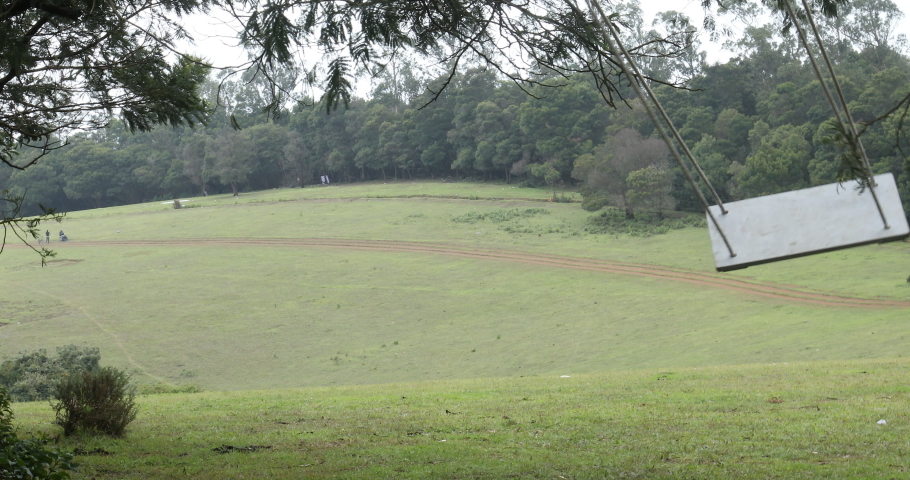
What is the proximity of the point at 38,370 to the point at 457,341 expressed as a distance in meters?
10.9

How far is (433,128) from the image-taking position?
56.9 m

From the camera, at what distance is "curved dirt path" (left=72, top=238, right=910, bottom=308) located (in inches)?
908

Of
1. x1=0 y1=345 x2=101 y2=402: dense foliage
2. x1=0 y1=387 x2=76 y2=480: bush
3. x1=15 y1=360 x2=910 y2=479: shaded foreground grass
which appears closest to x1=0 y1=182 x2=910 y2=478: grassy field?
x1=15 y1=360 x2=910 y2=479: shaded foreground grass

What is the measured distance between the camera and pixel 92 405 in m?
7.75

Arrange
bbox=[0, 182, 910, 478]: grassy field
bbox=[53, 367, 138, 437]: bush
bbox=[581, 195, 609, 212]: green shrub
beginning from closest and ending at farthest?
bbox=[0, 182, 910, 478]: grassy field, bbox=[53, 367, 138, 437]: bush, bbox=[581, 195, 609, 212]: green shrub

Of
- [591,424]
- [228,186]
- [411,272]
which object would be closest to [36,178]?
[228,186]

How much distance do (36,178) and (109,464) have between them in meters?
62.0

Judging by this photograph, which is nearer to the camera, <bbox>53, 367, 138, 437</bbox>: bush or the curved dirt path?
<bbox>53, 367, 138, 437</bbox>: bush

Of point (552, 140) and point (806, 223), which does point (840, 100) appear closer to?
point (806, 223)

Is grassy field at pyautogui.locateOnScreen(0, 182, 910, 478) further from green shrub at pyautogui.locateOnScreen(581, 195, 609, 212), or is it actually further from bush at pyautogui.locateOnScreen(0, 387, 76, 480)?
bush at pyautogui.locateOnScreen(0, 387, 76, 480)

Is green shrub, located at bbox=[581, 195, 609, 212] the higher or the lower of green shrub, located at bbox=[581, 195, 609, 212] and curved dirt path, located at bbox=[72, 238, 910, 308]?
the higher

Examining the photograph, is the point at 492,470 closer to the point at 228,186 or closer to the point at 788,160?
the point at 788,160

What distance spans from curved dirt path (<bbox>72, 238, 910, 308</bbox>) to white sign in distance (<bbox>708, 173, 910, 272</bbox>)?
18.3 m

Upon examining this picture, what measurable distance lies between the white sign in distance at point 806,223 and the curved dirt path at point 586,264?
18287 millimetres
